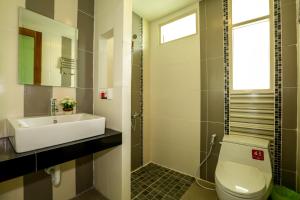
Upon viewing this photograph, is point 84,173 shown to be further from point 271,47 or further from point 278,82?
point 271,47

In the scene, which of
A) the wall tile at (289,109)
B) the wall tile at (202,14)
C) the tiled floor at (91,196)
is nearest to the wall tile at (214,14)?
the wall tile at (202,14)

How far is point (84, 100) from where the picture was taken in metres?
1.80

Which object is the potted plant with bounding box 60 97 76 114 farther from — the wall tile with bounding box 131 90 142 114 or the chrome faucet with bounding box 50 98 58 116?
the wall tile with bounding box 131 90 142 114

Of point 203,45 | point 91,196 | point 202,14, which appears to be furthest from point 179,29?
point 91,196

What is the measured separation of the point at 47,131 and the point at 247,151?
5.72ft

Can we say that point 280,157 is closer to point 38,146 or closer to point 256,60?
point 256,60

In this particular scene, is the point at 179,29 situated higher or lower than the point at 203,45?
higher

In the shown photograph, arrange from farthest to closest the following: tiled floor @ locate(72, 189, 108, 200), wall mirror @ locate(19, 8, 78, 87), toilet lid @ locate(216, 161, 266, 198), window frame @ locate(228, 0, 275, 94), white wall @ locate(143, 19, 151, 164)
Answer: white wall @ locate(143, 19, 151, 164)
tiled floor @ locate(72, 189, 108, 200)
window frame @ locate(228, 0, 275, 94)
wall mirror @ locate(19, 8, 78, 87)
toilet lid @ locate(216, 161, 266, 198)

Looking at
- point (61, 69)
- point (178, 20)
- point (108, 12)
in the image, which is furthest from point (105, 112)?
point (178, 20)

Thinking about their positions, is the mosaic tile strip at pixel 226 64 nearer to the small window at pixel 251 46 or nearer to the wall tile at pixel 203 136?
the small window at pixel 251 46

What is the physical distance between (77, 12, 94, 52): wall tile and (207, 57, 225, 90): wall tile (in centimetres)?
A: 150

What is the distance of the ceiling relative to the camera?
209cm

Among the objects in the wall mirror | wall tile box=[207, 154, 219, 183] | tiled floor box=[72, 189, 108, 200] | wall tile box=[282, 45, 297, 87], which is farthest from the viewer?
wall tile box=[207, 154, 219, 183]

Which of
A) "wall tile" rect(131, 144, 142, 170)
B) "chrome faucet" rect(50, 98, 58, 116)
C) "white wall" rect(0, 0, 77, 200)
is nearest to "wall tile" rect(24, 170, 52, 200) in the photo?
"white wall" rect(0, 0, 77, 200)
